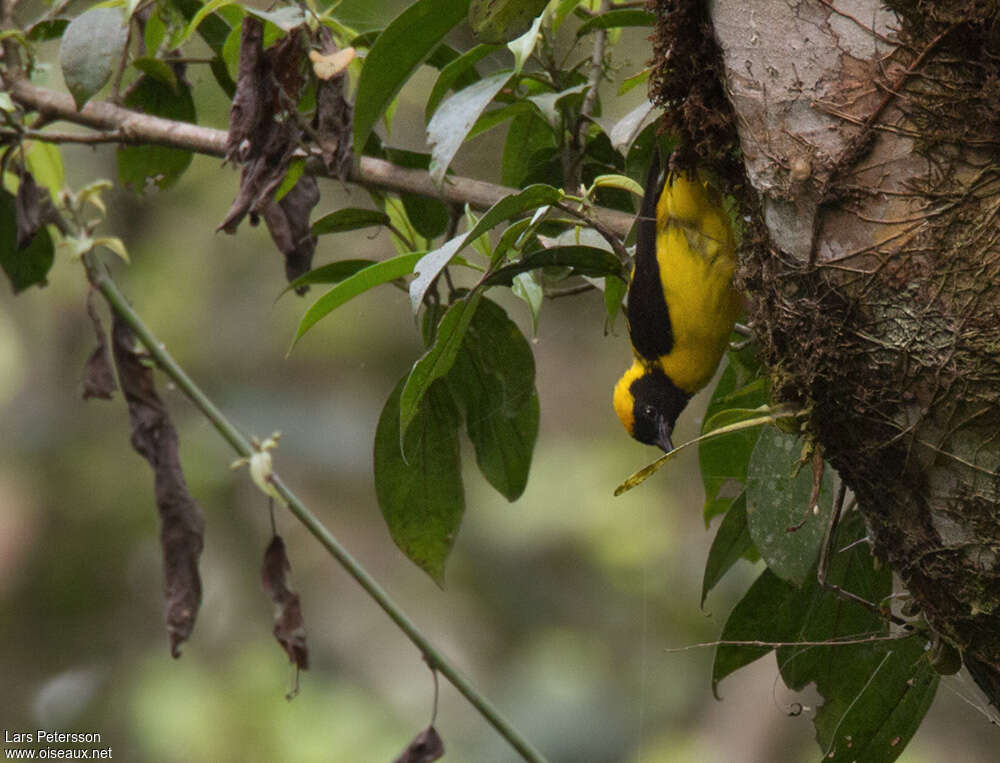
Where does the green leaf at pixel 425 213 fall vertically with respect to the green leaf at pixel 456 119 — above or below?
below

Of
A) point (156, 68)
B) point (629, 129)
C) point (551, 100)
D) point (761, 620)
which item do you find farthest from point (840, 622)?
point (156, 68)

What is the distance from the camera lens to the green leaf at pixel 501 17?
1.66 metres

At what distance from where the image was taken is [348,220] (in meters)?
2.15

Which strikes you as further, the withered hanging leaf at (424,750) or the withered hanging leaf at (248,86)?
the withered hanging leaf at (424,750)

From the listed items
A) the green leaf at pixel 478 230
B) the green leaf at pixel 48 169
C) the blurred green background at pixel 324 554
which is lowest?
the blurred green background at pixel 324 554

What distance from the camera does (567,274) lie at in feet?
6.26

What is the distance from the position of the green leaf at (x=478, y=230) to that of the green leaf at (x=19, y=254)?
67.3 inches

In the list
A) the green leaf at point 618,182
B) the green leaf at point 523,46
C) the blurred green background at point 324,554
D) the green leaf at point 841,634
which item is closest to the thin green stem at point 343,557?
the green leaf at point 841,634

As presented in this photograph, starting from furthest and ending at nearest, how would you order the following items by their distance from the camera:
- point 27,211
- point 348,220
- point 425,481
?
point 27,211, point 348,220, point 425,481

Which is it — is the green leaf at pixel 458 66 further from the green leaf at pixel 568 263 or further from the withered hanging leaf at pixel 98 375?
the withered hanging leaf at pixel 98 375

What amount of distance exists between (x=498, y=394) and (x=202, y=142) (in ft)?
2.89

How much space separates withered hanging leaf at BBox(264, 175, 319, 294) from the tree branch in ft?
0.29

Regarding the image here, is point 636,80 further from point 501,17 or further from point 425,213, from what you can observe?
point 425,213

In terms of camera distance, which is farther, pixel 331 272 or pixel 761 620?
→ pixel 331 272
